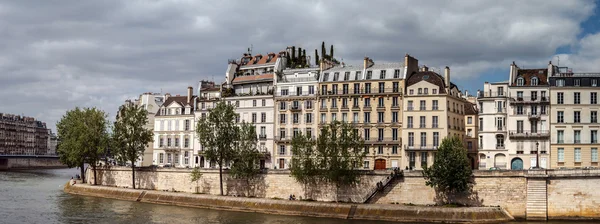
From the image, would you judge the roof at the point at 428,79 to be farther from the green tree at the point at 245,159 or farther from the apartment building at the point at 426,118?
the green tree at the point at 245,159

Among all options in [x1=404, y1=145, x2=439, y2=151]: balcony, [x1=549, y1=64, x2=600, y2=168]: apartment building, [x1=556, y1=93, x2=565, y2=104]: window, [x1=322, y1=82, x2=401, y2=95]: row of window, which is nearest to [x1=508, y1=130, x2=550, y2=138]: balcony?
[x1=549, y1=64, x2=600, y2=168]: apartment building

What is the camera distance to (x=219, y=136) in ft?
234

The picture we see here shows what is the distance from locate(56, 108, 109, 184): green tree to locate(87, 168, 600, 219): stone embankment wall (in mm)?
15573

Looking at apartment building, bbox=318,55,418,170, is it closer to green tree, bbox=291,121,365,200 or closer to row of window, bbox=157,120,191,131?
green tree, bbox=291,121,365,200

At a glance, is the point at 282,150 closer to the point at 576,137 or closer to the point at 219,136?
the point at 219,136

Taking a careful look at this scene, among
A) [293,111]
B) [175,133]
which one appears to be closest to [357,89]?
[293,111]

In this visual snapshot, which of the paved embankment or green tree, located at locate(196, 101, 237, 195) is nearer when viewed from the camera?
the paved embankment

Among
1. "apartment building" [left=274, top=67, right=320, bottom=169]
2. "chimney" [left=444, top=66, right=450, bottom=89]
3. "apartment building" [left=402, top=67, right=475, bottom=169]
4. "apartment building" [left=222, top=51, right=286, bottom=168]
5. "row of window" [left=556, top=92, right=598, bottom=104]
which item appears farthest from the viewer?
"apartment building" [left=222, top=51, right=286, bottom=168]

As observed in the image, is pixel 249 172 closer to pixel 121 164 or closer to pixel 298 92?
pixel 298 92

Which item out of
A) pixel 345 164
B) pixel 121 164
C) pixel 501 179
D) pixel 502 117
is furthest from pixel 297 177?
pixel 121 164

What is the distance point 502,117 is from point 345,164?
71.8ft

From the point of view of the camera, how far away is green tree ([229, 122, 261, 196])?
69.4 meters

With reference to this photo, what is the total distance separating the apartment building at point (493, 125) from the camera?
73.4 meters

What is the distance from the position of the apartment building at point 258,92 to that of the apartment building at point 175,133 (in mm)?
7355
